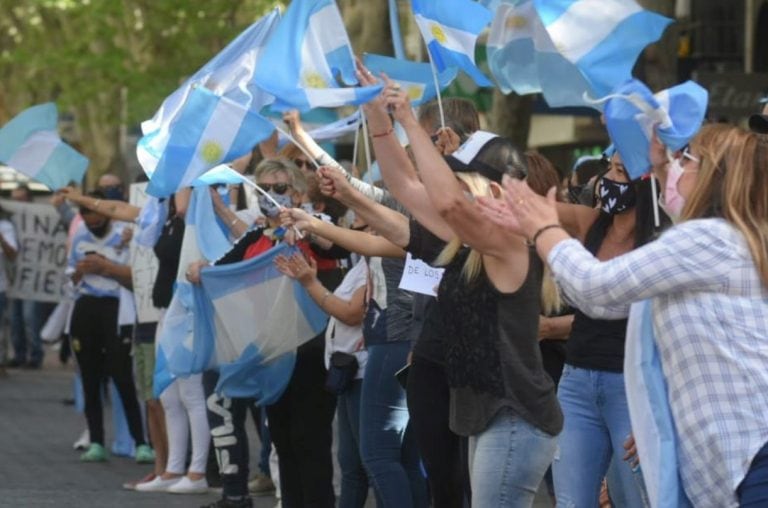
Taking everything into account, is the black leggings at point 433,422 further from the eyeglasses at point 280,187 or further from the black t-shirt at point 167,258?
the black t-shirt at point 167,258

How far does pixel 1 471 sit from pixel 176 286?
8.71 feet

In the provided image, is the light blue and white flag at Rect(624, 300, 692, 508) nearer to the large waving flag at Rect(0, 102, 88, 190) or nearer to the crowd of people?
the crowd of people

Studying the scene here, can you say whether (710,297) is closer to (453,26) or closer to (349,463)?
(453,26)

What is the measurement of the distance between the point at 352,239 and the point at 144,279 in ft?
15.3

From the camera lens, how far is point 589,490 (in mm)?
6641

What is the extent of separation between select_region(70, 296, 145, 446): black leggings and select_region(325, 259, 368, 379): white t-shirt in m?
4.23

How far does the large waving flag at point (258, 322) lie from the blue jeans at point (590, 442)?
2.17m

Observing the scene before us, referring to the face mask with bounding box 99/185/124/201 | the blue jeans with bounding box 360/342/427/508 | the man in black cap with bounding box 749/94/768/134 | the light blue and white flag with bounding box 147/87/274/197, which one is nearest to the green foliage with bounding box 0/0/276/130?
the face mask with bounding box 99/185/124/201

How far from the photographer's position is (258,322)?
890 centimetres

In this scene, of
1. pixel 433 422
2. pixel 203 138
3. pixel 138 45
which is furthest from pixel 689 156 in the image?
pixel 138 45

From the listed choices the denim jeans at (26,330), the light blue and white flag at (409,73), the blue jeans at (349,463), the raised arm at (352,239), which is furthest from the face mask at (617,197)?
the denim jeans at (26,330)

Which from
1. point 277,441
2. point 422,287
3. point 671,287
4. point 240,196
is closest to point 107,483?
point 240,196

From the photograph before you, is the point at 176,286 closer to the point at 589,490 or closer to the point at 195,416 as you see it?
the point at 195,416

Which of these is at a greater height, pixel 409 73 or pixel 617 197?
pixel 409 73
